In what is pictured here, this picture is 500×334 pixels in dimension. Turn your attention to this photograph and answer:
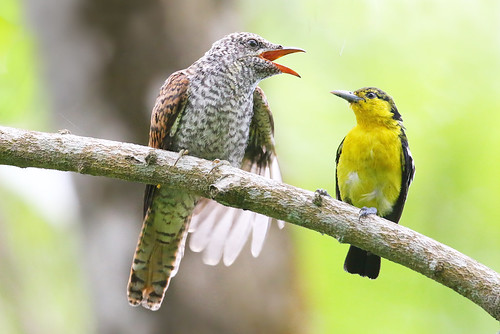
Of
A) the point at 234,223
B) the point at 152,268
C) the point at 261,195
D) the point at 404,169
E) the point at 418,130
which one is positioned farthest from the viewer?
the point at 418,130

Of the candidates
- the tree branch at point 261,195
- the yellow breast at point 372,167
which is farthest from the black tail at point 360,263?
the tree branch at point 261,195

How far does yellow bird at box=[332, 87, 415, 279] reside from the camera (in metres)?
4.66

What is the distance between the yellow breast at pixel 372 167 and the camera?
465 centimetres

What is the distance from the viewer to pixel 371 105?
15.4 ft

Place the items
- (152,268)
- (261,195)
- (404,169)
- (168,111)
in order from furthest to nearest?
Result: 1. (152,268)
2. (404,169)
3. (168,111)
4. (261,195)

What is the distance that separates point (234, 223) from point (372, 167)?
1.39 m

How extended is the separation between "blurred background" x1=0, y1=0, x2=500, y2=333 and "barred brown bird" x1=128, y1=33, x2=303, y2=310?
52 cm

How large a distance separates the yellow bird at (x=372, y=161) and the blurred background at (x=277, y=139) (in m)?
0.63

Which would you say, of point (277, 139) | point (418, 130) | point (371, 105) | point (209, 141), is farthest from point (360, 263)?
point (418, 130)

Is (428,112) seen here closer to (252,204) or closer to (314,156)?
(314,156)

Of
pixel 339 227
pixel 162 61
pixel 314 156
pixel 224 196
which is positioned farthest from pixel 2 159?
pixel 314 156

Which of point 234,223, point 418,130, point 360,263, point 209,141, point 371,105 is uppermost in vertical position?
point 418,130

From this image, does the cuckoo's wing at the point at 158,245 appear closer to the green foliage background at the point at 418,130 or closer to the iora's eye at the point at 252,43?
the iora's eye at the point at 252,43

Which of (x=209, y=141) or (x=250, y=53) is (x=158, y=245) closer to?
(x=209, y=141)
